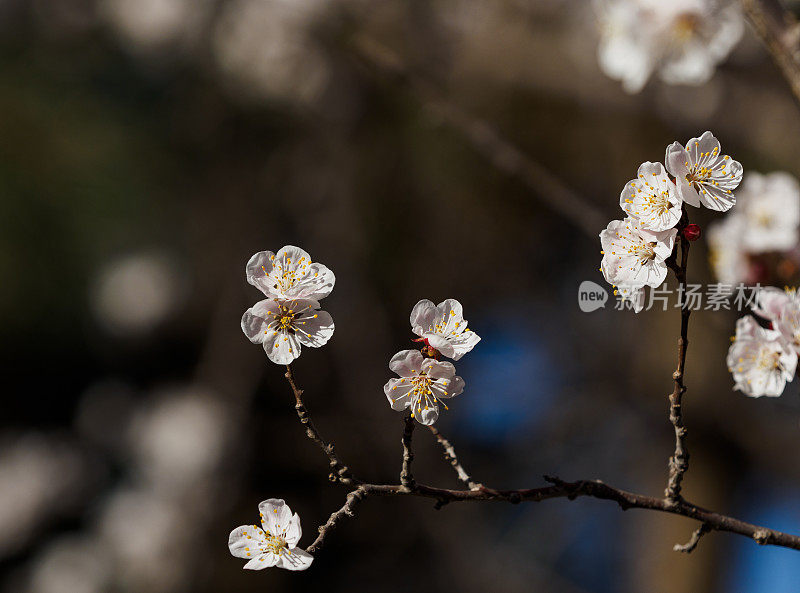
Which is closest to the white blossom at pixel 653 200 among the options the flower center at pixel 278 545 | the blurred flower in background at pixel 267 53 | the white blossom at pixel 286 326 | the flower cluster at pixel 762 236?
the white blossom at pixel 286 326

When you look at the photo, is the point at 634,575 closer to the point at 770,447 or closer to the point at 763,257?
the point at 770,447

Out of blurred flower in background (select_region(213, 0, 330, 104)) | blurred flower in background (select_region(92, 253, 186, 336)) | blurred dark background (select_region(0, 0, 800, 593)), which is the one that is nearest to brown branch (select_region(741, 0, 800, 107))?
blurred dark background (select_region(0, 0, 800, 593))

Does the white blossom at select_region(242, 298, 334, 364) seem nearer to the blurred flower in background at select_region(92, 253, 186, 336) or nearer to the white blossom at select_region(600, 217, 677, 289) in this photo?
the white blossom at select_region(600, 217, 677, 289)

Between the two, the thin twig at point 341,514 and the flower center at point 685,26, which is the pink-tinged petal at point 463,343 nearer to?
the thin twig at point 341,514

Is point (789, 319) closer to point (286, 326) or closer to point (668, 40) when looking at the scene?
point (286, 326)

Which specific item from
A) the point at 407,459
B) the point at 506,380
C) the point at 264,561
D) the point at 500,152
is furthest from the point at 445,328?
the point at 506,380
